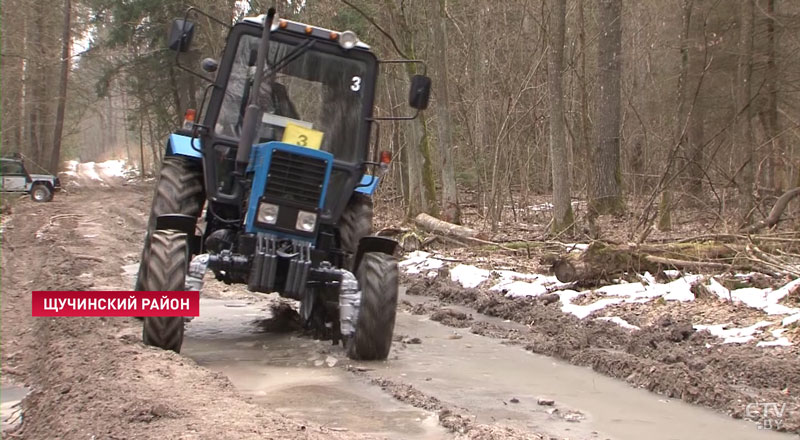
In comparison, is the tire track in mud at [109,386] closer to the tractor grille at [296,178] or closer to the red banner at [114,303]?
the red banner at [114,303]

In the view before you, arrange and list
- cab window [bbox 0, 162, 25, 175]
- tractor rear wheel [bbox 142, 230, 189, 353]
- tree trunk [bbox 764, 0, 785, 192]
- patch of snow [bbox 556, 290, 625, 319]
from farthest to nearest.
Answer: cab window [bbox 0, 162, 25, 175], tree trunk [bbox 764, 0, 785, 192], patch of snow [bbox 556, 290, 625, 319], tractor rear wheel [bbox 142, 230, 189, 353]

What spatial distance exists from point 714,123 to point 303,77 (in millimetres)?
14913

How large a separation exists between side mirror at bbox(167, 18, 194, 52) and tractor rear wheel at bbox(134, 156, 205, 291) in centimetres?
148

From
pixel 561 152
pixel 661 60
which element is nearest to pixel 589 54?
pixel 661 60

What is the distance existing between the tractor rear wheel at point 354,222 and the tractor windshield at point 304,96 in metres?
0.61

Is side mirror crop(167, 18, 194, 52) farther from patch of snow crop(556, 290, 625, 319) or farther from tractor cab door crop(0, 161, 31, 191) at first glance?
tractor cab door crop(0, 161, 31, 191)

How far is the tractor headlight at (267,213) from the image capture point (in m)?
6.71

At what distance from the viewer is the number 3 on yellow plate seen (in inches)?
289

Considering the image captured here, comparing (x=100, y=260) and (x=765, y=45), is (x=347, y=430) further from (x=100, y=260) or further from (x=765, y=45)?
(x=765, y=45)

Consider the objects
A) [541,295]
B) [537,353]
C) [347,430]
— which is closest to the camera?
[347,430]

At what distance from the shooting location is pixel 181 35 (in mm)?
6648

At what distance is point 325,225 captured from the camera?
7.34 meters

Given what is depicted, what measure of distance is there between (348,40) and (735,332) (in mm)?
4561

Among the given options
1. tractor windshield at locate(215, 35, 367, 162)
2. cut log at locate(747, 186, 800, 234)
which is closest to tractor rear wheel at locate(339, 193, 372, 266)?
tractor windshield at locate(215, 35, 367, 162)
